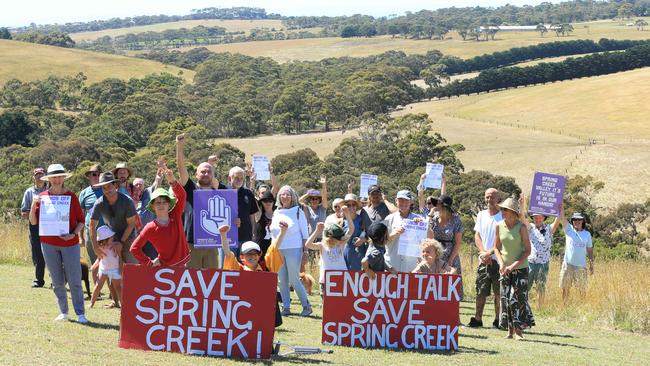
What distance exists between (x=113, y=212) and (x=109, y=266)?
0.83m

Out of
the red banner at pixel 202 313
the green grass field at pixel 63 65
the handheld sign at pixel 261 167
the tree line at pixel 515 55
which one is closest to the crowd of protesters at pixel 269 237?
the red banner at pixel 202 313

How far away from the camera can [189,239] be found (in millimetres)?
11250

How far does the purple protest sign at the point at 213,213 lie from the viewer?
1095cm

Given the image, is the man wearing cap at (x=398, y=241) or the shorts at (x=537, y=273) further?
the shorts at (x=537, y=273)

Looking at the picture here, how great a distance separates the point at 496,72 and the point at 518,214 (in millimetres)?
128279

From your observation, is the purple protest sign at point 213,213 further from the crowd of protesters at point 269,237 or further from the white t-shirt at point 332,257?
the white t-shirt at point 332,257

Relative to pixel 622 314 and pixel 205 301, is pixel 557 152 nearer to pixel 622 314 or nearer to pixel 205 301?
pixel 622 314

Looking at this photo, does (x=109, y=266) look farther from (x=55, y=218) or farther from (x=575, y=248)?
(x=575, y=248)

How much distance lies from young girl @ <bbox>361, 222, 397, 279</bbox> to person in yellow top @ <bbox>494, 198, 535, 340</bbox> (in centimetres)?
140

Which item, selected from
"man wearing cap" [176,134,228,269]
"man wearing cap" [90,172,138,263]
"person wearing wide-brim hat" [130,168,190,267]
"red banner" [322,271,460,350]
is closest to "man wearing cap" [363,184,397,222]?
"man wearing cap" [176,134,228,269]

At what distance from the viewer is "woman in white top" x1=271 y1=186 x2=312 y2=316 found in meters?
12.2

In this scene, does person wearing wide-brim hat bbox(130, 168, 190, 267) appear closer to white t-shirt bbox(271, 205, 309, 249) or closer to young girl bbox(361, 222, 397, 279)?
young girl bbox(361, 222, 397, 279)

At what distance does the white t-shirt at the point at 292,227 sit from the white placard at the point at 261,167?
2529 millimetres

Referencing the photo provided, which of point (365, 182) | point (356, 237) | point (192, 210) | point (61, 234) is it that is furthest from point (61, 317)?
point (365, 182)
